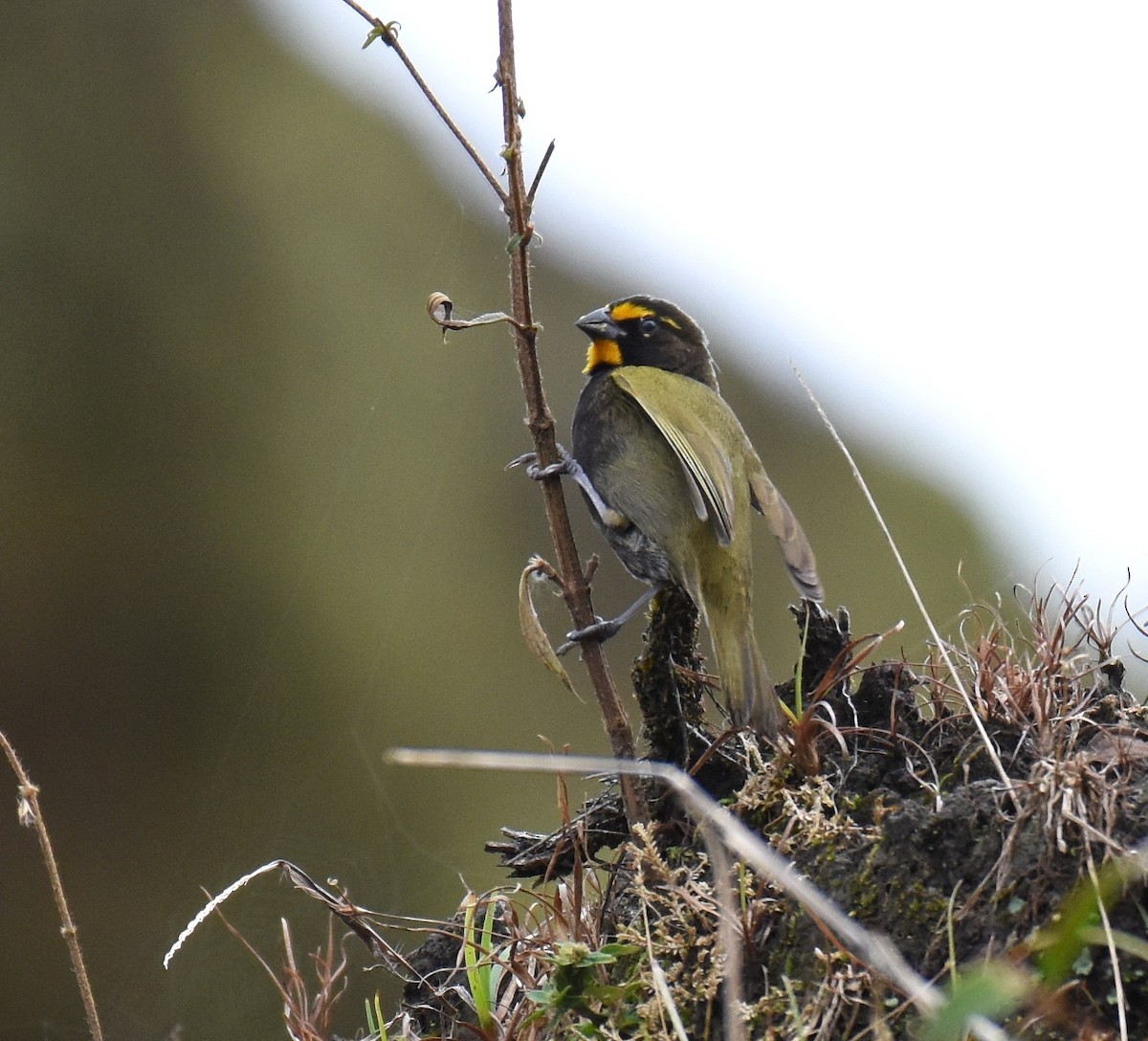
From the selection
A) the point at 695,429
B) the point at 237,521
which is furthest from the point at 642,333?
the point at 237,521

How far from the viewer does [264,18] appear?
10883 millimetres

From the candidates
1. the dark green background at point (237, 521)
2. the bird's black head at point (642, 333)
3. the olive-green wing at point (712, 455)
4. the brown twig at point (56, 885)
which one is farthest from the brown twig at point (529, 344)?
the dark green background at point (237, 521)

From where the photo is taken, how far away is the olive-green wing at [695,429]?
151 inches

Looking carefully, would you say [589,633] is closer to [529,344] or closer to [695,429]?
[529,344]

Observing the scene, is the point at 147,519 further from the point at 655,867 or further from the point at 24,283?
the point at 655,867

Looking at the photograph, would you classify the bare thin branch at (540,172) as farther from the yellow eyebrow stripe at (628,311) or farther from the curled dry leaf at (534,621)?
A: the yellow eyebrow stripe at (628,311)

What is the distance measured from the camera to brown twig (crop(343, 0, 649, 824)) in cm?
272

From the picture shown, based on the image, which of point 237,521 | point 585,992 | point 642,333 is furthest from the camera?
point 237,521

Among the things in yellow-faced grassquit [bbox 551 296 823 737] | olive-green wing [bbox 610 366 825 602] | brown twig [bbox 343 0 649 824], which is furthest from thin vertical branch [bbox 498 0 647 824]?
olive-green wing [bbox 610 366 825 602]

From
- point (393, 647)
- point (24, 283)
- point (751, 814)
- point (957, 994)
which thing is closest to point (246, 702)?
point (393, 647)

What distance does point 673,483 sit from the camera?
13.3 ft

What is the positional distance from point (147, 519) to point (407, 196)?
3.90 metres

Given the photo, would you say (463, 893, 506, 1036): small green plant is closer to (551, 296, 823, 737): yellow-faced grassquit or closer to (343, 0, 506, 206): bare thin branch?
(551, 296, 823, 737): yellow-faced grassquit

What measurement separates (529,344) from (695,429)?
1401 millimetres
